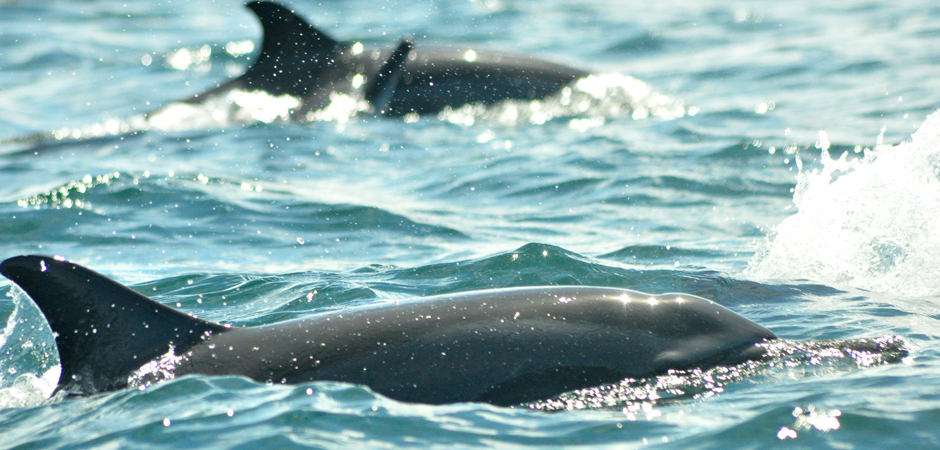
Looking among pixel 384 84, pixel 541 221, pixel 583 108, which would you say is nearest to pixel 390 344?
pixel 541 221

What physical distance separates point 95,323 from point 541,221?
605cm

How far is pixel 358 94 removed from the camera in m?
14.6

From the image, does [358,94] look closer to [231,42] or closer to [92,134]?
[92,134]

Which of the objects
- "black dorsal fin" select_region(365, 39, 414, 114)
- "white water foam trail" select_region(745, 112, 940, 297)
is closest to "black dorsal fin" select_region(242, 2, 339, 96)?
"black dorsal fin" select_region(365, 39, 414, 114)

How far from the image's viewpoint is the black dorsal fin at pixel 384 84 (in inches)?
562

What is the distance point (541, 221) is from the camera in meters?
10.2

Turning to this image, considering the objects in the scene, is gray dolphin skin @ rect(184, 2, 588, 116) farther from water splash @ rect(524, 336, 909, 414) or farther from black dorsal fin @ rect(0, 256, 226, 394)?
black dorsal fin @ rect(0, 256, 226, 394)

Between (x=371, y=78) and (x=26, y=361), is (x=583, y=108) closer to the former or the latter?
(x=371, y=78)

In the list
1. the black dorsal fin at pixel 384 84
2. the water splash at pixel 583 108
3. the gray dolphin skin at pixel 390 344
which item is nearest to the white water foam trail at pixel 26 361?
the gray dolphin skin at pixel 390 344

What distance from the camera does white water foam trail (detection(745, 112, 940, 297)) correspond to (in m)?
7.17

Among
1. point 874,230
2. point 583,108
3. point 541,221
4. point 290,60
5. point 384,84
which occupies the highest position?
point 290,60

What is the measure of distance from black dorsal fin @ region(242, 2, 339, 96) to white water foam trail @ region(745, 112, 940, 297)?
779 cm

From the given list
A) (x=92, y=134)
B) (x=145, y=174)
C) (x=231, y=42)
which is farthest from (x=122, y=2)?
(x=145, y=174)

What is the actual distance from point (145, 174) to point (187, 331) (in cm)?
755
